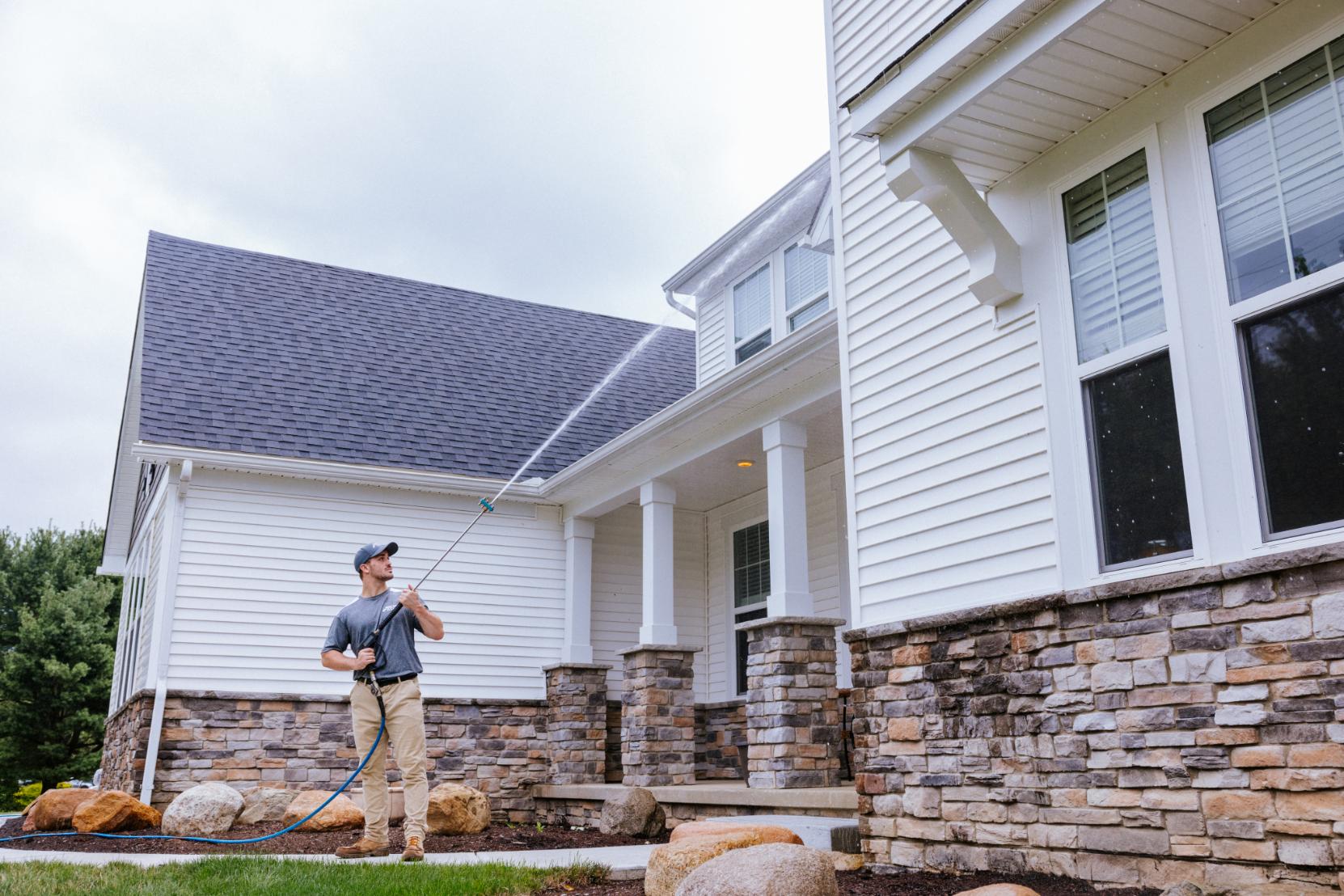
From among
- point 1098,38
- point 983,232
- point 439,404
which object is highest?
point 439,404

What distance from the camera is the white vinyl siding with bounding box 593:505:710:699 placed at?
12.8m

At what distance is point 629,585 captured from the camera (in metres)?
13.2

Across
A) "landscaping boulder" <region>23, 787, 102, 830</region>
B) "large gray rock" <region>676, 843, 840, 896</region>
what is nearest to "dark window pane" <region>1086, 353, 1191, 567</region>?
"large gray rock" <region>676, 843, 840, 896</region>

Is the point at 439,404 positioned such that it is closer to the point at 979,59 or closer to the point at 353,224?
the point at 979,59

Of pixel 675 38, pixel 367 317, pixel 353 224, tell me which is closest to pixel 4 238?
pixel 353 224

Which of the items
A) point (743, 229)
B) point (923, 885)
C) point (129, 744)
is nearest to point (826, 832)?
point (923, 885)

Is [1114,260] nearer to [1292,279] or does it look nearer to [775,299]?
[1292,279]

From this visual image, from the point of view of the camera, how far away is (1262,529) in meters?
4.02

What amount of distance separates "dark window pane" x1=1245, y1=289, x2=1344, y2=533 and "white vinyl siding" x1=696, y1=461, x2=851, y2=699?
6347 millimetres

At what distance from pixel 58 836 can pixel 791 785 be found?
211 inches

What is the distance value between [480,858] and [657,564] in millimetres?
5125

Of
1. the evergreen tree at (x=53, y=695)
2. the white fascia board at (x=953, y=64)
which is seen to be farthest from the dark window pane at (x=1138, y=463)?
the evergreen tree at (x=53, y=695)

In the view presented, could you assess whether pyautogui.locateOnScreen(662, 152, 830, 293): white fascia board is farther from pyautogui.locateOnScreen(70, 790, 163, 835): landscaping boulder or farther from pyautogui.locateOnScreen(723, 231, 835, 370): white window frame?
pyautogui.locateOnScreen(70, 790, 163, 835): landscaping boulder

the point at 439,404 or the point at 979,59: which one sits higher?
the point at 439,404
